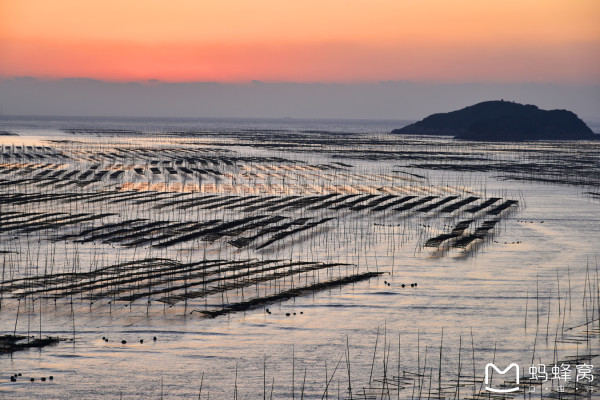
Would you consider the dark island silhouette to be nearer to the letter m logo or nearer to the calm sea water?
the calm sea water

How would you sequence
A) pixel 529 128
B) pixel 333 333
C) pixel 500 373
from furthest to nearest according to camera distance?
1. pixel 529 128
2. pixel 333 333
3. pixel 500 373

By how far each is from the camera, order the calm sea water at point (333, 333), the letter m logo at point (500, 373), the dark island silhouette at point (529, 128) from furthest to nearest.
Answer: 1. the dark island silhouette at point (529, 128)
2. the calm sea water at point (333, 333)
3. the letter m logo at point (500, 373)

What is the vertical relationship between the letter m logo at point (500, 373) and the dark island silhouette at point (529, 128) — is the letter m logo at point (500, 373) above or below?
below

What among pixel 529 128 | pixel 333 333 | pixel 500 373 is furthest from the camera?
pixel 529 128

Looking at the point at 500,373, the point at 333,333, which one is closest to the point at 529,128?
the point at 333,333

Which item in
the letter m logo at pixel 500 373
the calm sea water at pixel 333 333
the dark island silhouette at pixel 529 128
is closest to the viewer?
the letter m logo at pixel 500 373

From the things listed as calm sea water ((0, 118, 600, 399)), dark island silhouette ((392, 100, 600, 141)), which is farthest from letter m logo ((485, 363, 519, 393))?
dark island silhouette ((392, 100, 600, 141))

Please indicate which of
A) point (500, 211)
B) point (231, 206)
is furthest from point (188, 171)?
point (500, 211)

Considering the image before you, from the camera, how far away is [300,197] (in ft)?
169

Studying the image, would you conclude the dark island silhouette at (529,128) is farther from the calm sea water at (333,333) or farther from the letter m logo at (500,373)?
the letter m logo at (500,373)

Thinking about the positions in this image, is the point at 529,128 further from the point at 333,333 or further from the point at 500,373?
the point at 500,373

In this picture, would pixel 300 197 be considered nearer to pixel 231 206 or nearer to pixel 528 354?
pixel 231 206

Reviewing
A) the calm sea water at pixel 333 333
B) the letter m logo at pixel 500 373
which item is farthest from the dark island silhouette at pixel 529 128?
the letter m logo at pixel 500 373

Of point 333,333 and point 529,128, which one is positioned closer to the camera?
point 333,333
